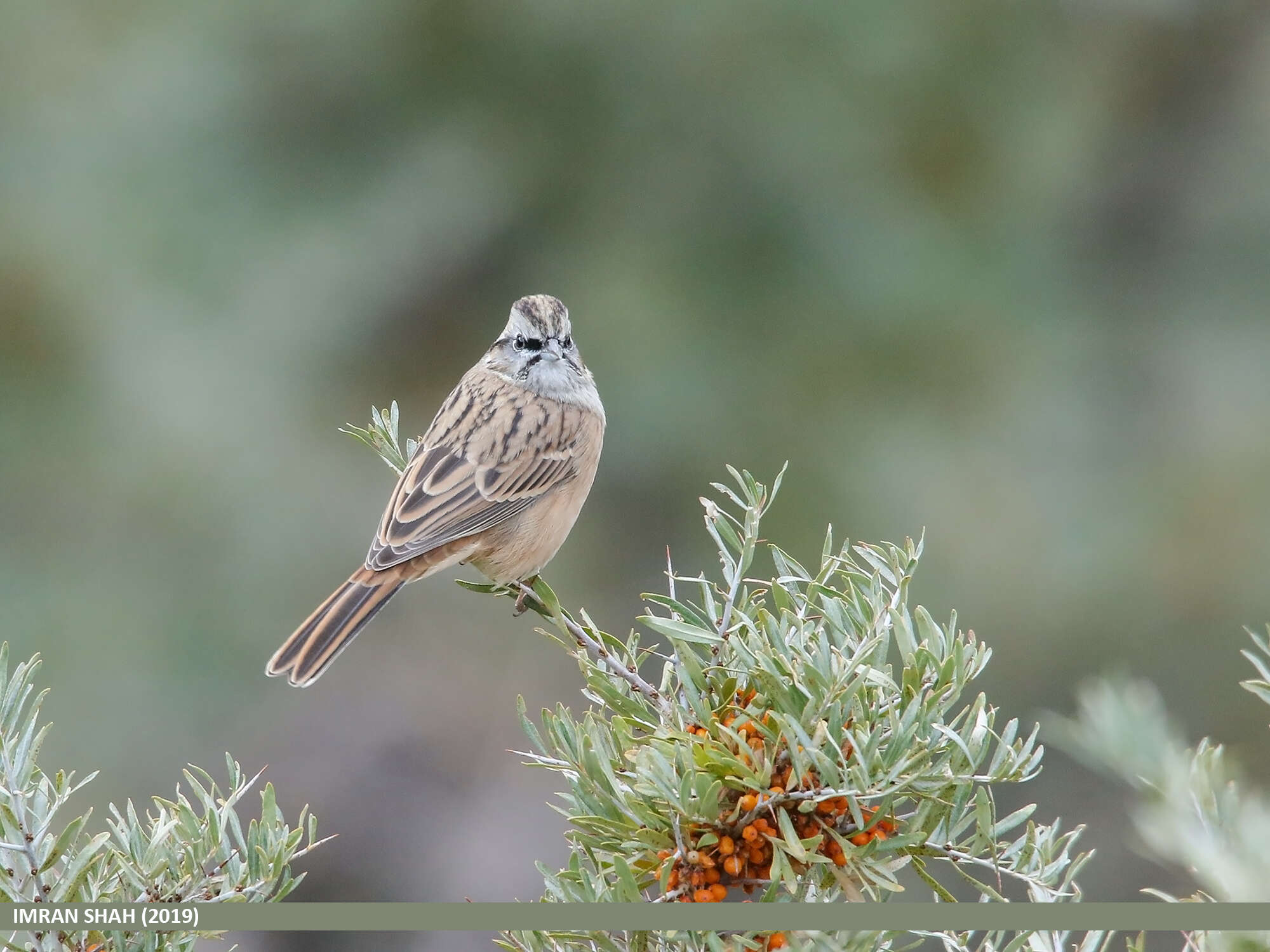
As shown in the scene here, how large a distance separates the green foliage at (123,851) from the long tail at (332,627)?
1171 millimetres

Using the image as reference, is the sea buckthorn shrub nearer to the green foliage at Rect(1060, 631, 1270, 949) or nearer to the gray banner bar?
the gray banner bar

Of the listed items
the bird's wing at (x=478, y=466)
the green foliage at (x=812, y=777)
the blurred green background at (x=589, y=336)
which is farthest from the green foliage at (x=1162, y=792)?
the blurred green background at (x=589, y=336)

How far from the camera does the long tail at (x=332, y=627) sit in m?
2.84

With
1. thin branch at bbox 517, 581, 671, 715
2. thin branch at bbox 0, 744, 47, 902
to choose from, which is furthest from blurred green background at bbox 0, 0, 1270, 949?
thin branch at bbox 0, 744, 47, 902

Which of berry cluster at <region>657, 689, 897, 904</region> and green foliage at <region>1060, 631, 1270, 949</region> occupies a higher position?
green foliage at <region>1060, 631, 1270, 949</region>

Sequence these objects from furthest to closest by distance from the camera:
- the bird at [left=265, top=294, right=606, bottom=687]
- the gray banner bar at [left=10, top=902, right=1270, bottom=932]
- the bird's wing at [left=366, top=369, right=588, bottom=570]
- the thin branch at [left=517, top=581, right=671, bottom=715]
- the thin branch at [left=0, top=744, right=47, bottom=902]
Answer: the bird's wing at [left=366, top=369, right=588, bottom=570]
the bird at [left=265, top=294, right=606, bottom=687]
the thin branch at [left=517, top=581, right=671, bottom=715]
the thin branch at [left=0, top=744, right=47, bottom=902]
the gray banner bar at [left=10, top=902, right=1270, bottom=932]

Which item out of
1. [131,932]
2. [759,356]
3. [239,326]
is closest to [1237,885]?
[131,932]

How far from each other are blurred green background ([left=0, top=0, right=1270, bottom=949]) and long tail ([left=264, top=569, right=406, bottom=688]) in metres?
1.98

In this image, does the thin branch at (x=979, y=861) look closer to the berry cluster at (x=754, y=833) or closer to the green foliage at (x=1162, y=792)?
the berry cluster at (x=754, y=833)

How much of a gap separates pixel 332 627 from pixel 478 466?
0.71 meters

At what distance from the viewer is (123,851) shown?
155cm

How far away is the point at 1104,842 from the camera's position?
15.5ft

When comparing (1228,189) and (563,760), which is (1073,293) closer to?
(1228,189)

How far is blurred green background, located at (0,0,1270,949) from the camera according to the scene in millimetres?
5109
